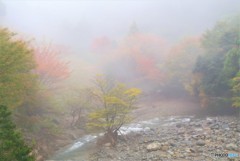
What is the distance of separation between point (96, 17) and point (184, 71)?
6207 centimetres

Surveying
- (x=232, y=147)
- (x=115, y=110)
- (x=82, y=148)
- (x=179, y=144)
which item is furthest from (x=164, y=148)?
(x=82, y=148)

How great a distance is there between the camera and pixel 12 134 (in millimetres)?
10531

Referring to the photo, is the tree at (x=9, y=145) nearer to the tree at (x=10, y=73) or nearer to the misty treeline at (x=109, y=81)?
the tree at (x=10, y=73)

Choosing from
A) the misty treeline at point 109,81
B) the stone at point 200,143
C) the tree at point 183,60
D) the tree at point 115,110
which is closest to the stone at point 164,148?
the stone at point 200,143

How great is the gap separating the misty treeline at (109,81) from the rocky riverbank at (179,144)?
89.4 inches

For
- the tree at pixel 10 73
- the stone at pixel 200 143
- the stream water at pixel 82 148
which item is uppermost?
the tree at pixel 10 73

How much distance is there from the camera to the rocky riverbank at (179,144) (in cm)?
1623

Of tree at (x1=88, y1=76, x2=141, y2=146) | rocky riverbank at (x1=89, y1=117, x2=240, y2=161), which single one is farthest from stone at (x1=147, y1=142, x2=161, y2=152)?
tree at (x1=88, y1=76, x2=141, y2=146)

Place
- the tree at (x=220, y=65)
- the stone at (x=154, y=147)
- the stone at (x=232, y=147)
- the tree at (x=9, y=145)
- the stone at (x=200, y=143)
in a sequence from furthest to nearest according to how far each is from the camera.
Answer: the tree at (x=220, y=65)
the stone at (x=154, y=147)
the stone at (x=200, y=143)
the stone at (x=232, y=147)
the tree at (x=9, y=145)

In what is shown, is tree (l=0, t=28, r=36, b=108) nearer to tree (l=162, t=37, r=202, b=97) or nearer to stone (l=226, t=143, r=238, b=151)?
stone (l=226, t=143, r=238, b=151)

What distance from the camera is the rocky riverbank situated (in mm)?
16234

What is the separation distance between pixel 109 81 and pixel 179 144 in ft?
41.6

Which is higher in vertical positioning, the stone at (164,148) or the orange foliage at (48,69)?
the orange foliage at (48,69)

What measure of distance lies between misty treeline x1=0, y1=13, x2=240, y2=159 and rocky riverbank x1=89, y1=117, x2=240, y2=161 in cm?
227
